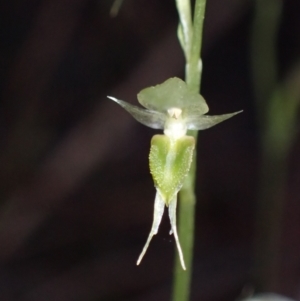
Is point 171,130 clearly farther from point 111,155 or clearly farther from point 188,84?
point 111,155

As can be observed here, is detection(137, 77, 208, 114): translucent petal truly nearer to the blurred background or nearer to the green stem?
the green stem

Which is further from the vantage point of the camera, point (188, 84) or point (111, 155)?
point (111, 155)

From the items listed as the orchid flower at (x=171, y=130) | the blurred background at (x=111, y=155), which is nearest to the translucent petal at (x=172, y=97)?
the orchid flower at (x=171, y=130)

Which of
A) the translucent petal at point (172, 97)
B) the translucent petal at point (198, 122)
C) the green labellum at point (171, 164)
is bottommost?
the green labellum at point (171, 164)

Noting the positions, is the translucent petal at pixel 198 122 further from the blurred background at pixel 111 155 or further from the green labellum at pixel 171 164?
the blurred background at pixel 111 155

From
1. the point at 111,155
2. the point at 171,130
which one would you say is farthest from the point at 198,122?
the point at 111,155

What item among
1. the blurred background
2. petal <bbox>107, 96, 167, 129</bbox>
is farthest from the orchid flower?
the blurred background
